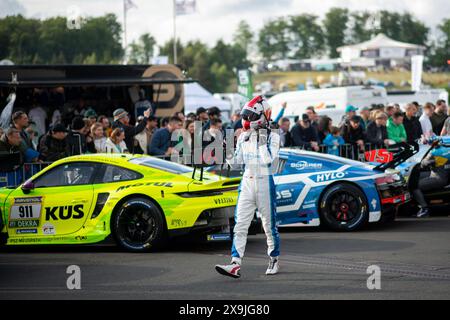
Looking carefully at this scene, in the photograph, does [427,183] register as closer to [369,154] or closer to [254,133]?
[369,154]

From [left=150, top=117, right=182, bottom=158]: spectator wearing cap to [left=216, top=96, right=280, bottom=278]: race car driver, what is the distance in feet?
21.5

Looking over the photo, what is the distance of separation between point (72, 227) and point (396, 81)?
9294 centimetres

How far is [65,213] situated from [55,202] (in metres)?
0.22

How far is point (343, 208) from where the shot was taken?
12.8 m

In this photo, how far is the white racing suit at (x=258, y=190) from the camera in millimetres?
9117

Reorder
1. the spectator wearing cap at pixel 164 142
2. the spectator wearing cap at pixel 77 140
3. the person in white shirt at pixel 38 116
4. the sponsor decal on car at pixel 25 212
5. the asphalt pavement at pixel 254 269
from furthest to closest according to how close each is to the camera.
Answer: the person in white shirt at pixel 38 116
the spectator wearing cap at pixel 164 142
the spectator wearing cap at pixel 77 140
the sponsor decal on car at pixel 25 212
the asphalt pavement at pixel 254 269

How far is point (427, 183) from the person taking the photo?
1452 cm

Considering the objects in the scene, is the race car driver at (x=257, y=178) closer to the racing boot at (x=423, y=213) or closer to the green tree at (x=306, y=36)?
the racing boot at (x=423, y=213)

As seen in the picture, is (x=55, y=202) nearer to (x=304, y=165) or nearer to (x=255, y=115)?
(x=255, y=115)

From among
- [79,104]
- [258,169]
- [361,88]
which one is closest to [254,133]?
[258,169]

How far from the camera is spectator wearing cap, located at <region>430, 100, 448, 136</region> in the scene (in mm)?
19609

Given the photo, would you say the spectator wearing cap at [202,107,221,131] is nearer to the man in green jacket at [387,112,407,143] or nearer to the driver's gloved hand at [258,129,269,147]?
the man in green jacket at [387,112,407,143]

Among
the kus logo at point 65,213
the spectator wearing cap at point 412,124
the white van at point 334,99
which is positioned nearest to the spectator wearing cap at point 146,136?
the kus logo at point 65,213

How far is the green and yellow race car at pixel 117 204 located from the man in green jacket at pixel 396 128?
304 inches
